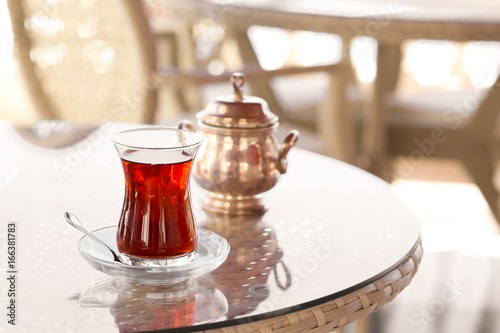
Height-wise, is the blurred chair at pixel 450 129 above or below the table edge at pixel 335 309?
below

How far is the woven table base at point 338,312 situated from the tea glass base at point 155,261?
9cm

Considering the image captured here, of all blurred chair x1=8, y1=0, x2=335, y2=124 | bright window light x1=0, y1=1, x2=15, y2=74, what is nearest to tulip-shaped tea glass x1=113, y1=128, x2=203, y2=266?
blurred chair x1=8, y1=0, x2=335, y2=124

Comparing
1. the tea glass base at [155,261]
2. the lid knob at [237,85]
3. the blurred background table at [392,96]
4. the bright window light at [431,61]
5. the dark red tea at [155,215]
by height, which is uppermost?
the lid knob at [237,85]

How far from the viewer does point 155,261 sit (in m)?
0.60

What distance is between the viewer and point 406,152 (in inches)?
79.2

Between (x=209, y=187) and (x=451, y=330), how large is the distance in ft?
1.71

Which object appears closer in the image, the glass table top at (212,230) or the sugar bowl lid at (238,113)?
the glass table top at (212,230)

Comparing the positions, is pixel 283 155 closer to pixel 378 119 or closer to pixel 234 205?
pixel 234 205

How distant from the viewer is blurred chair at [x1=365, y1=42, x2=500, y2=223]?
6.37 feet

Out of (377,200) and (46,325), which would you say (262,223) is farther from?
(46,325)

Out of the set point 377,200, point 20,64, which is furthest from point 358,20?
point 377,200

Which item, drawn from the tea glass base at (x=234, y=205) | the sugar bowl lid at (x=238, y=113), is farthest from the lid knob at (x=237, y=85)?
the tea glass base at (x=234, y=205)

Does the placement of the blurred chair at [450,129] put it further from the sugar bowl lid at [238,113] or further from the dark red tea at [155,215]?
the dark red tea at [155,215]

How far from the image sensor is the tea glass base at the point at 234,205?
0.79m
